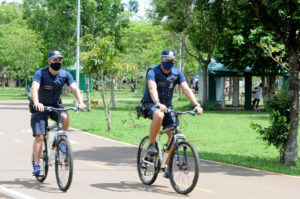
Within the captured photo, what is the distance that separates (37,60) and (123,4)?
78.8 ft

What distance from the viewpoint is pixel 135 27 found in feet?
215

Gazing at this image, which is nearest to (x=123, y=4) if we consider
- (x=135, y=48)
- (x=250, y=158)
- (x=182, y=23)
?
(x=182, y=23)

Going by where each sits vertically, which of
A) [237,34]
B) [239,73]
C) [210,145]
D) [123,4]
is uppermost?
[123,4]

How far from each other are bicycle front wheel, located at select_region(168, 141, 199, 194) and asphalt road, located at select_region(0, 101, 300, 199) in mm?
135

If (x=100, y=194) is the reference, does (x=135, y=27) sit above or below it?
above

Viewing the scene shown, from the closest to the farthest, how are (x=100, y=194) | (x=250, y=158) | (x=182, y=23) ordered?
(x=100, y=194) < (x=250, y=158) < (x=182, y=23)

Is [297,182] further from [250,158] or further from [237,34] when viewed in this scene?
[237,34]

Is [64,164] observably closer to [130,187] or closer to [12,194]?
[12,194]

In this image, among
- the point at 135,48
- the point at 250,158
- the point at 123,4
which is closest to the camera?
the point at 250,158

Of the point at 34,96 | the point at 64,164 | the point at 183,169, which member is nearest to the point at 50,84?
the point at 34,96

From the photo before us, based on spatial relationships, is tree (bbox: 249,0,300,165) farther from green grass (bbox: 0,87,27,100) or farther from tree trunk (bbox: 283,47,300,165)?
green grass (bbox: 0,87,27,100)

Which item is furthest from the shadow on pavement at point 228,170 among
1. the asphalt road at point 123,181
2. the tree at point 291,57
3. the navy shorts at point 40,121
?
the navy shorts at point 40,121

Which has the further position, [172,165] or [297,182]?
[297,182]

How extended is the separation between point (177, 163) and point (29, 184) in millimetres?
2173
